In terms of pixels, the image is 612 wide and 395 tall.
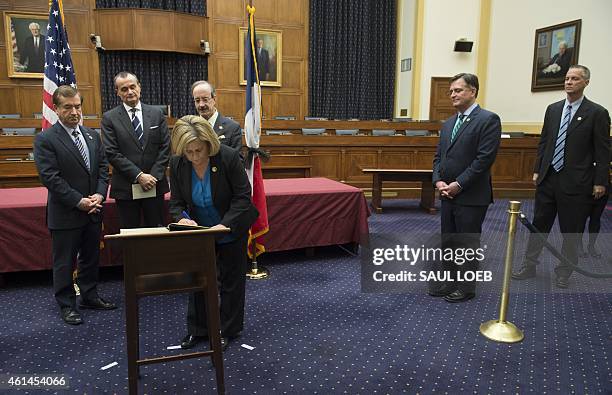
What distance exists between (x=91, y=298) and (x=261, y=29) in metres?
9.30

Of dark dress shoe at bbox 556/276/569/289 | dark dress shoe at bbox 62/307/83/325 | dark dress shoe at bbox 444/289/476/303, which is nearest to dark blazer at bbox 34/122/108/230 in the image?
dark dress shoe at bbox 62/307/83/325

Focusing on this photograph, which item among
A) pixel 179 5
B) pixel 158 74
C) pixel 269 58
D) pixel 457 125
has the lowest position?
pixel 457 125

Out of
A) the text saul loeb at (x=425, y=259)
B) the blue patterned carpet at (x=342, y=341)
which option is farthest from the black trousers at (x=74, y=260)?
the text saul loeb at (x=425, y=259)

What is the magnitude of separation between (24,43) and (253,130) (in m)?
8.67

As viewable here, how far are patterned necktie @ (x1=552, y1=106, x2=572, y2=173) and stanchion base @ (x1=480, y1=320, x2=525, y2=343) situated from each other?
130 centimetres

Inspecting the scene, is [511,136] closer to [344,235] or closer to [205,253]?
[344,235]

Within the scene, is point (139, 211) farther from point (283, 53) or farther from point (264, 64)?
point (283, 53)

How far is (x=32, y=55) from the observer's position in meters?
9.72

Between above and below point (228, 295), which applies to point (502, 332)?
below

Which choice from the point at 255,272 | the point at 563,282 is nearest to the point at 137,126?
the point at 255,272

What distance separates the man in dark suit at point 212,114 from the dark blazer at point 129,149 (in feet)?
1.14

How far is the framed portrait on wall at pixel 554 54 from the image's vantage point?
8.20 m

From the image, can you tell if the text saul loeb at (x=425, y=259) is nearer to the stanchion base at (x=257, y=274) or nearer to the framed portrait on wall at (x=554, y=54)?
the stanchion base at (x=257, y=274)

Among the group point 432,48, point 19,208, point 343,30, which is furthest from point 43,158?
point 343,30
